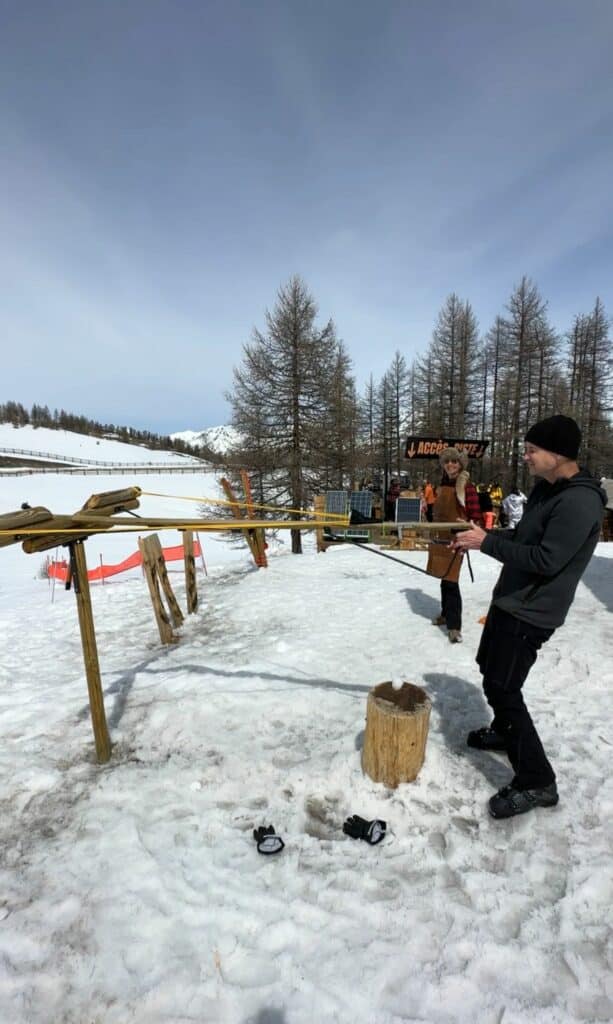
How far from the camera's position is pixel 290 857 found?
8.25ft

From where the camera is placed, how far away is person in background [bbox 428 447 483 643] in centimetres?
527

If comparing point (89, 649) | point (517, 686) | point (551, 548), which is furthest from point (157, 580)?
point (551, 548)

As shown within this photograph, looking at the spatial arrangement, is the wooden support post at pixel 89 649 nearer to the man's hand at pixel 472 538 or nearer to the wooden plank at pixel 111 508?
the wooden plank at pixel 111 508

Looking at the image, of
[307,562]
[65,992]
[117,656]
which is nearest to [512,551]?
[65,992]

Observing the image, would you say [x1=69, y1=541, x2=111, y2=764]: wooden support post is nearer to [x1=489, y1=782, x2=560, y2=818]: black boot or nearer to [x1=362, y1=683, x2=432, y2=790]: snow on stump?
[x1=362, y1=683, x2=432, y2=790]: snow on stump

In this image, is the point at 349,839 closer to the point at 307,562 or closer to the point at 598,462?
the point at 307,562

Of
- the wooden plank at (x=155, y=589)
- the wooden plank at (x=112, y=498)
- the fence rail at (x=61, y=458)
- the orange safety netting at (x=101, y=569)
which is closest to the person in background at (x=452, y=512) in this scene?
the wooden plank at (x=112, y=498)

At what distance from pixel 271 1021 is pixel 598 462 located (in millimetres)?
32686

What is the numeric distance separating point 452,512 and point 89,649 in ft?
13.7

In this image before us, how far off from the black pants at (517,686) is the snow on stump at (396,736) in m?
0.50


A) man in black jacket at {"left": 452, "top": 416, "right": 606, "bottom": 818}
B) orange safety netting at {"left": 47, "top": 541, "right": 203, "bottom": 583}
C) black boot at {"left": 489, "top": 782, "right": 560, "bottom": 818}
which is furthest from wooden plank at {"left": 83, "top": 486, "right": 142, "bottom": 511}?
orange safety netting at {"left": 47, "top": 541, "right": 203, "bottom": 583}

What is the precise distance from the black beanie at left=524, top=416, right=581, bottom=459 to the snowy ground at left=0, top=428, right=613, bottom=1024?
2.33 metres

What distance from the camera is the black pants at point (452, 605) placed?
216 inches

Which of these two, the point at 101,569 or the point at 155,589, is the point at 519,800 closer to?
the point at 155,589
